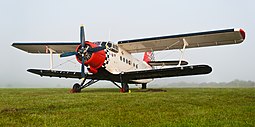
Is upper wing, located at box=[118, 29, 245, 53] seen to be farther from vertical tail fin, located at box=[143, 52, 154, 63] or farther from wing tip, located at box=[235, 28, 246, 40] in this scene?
vertical tail fin, located at box=[143, 52, 154, 63]

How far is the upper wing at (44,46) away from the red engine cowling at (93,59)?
2.88 m

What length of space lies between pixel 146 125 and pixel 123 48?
13629 mm

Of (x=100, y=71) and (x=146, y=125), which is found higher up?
(x=100, y=71)

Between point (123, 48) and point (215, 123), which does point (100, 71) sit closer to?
point (123, 48)

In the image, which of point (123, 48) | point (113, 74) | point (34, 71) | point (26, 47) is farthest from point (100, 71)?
point (26, 47)

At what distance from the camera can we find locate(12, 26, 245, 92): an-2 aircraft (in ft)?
45.2

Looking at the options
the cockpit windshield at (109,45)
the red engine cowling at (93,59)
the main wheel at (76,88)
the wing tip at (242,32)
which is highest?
the wing tip at (242,32)

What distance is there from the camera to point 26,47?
59.3 feet

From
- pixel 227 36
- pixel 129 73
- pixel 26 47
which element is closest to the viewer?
pixel 227 36

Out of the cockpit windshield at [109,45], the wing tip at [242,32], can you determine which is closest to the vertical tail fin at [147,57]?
the cockpit windshield at [109,45]

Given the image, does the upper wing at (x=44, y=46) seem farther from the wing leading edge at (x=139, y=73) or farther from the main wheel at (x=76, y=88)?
the main wheel at (x=76, y=88)

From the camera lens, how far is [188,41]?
1553 centimetres

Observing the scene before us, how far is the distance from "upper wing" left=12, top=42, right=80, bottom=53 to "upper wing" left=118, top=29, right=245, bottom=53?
3.62 meters

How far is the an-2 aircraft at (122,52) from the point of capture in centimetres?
1377
